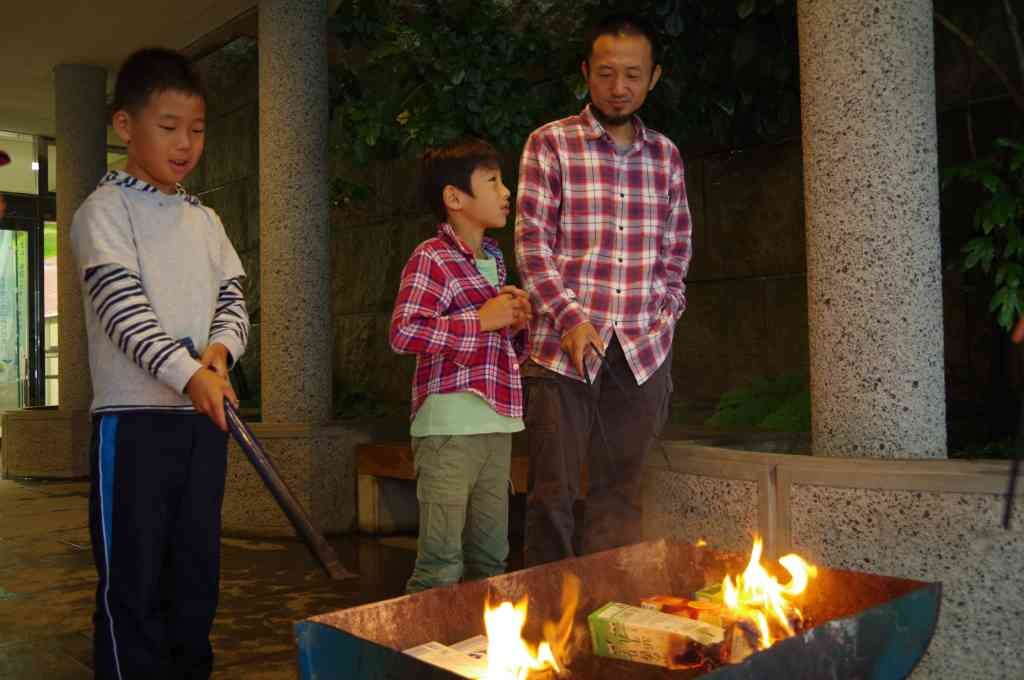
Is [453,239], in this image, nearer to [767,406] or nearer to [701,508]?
[701,508]

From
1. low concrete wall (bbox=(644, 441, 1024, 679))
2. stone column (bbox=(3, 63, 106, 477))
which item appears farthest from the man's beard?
stone column (bbox=(3, 63, 106, 477))

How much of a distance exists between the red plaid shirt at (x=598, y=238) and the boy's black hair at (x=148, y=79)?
1050mm

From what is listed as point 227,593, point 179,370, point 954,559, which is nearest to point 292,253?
point 227,593

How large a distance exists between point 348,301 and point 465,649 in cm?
653

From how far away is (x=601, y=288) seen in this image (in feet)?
9.75

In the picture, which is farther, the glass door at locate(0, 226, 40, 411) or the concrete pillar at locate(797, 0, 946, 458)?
the glass door at locate(0, 226, 40, 411)

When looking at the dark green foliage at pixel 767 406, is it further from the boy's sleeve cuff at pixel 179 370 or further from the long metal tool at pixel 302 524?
the long metal tool at pixel 302 524

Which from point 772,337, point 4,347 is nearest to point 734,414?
point 772,337

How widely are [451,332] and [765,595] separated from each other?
1193mm

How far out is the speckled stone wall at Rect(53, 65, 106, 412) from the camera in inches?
345

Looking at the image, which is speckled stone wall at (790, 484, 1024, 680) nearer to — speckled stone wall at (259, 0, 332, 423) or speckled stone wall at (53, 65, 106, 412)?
speckled stone wall at (259, 0, 332, 423)

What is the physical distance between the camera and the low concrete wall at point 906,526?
246cm

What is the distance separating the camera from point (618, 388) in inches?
118

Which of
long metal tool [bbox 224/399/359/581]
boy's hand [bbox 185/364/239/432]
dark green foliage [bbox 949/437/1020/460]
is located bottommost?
dark green foliage [bbox 949/437/1020/460]
